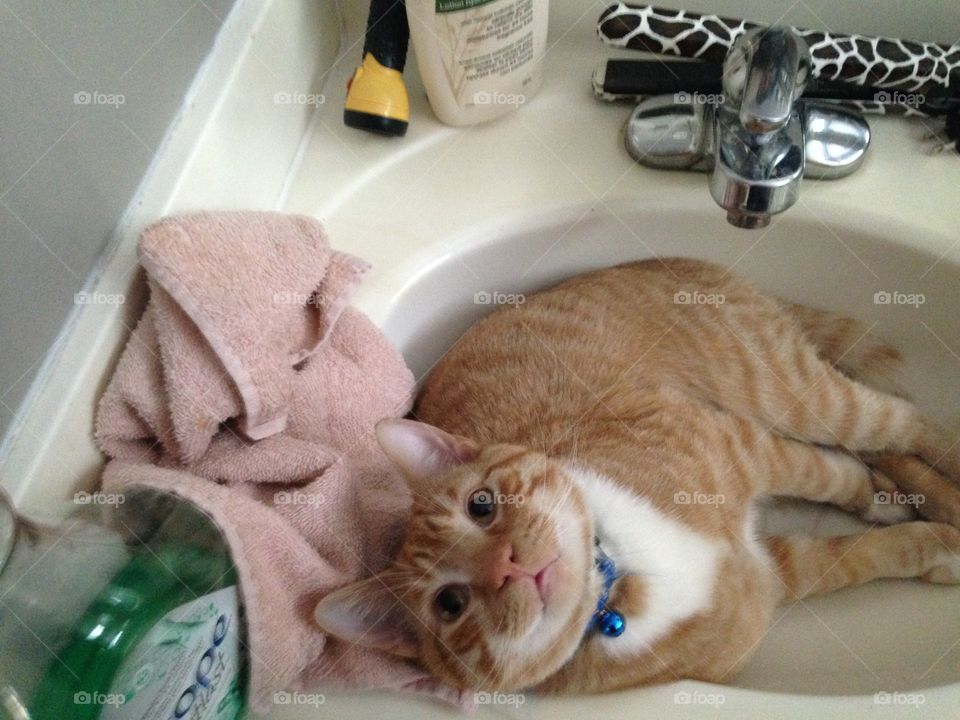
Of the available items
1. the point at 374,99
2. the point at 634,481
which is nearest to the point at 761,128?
the point at 634,481

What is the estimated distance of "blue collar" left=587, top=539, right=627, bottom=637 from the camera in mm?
963

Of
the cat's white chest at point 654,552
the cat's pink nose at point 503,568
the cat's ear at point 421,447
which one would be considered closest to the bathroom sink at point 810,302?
the cat's white chest at point 654,552

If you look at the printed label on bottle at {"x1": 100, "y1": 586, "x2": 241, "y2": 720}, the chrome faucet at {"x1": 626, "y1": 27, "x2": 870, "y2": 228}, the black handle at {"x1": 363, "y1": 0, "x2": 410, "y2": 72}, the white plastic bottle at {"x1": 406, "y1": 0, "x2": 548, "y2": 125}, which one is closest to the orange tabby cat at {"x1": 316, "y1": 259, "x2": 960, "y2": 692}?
the printed label on bottle at {"x1": 100, "y1": 586, "x2": 241, "y2": 720}

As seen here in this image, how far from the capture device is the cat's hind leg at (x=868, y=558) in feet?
3.47

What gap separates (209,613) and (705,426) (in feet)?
2.50

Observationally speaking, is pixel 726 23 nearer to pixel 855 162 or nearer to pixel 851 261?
pixel 855 162

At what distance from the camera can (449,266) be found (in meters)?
1.18

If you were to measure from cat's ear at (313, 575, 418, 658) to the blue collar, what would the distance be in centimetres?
24

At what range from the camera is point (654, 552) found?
1.03 m

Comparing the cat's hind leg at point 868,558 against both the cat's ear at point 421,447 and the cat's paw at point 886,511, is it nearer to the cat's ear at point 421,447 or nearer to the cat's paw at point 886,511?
the cat's paw at point 886,511

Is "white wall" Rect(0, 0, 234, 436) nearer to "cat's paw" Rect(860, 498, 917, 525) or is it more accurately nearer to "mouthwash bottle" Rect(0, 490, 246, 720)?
"mouthwash bottle" Rect(0, 490, 246, 720)

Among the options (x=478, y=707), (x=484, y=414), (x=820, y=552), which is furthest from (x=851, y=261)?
(x=478, y=707)

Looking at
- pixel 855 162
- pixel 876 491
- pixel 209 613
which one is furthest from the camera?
pixel 876 491

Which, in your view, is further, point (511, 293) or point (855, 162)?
point (511, 293)
